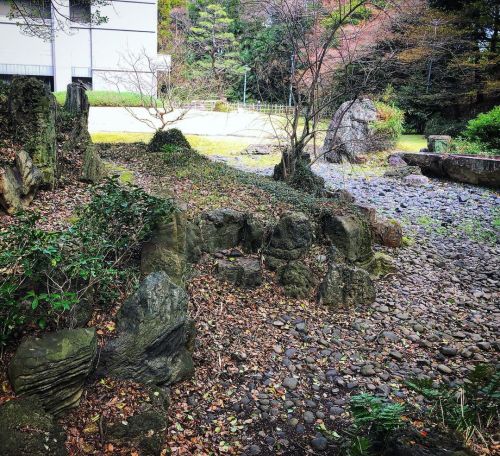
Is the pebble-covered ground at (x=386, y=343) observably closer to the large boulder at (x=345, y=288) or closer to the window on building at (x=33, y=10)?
the large boulder at (x=345, y=288)

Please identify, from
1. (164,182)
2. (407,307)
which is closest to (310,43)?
(164,182)

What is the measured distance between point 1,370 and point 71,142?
173 inches

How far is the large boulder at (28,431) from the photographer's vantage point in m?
2.28

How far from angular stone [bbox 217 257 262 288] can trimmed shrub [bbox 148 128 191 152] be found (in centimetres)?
424

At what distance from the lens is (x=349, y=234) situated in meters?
5.77

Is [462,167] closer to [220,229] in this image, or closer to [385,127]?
[385,127]

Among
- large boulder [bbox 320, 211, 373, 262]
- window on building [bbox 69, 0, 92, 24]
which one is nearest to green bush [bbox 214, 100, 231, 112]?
window on building [bbox 69, 0, 92, 24]

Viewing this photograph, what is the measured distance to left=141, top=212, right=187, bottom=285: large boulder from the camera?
4.23 meters

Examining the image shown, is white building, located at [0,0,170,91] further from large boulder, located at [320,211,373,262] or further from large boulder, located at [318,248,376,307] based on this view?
large boulder, located at [318,248,376,307]

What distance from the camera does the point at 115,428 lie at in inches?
108

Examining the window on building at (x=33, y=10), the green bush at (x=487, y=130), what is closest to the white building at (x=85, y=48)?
the window on building at (x=33, y=10)

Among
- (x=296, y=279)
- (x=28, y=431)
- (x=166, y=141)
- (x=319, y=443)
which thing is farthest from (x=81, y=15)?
(x=319, y=443)

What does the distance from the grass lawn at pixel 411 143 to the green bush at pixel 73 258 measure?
484 inches

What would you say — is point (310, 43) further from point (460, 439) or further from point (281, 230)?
point (460, 439)
